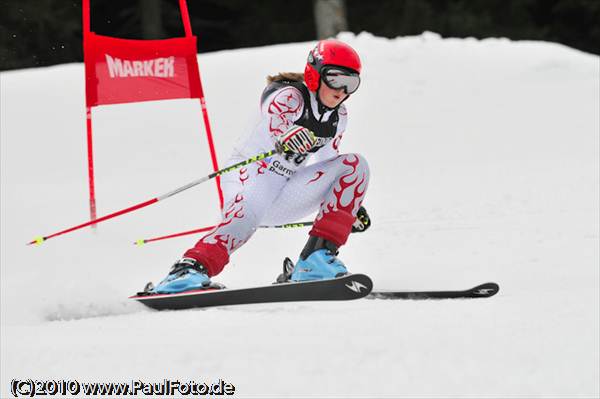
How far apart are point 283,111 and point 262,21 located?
1492cm

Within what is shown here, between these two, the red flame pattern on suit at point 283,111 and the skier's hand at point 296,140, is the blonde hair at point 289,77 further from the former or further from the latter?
the skier's hand at point 296,140

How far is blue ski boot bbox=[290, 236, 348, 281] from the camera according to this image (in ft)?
13.1

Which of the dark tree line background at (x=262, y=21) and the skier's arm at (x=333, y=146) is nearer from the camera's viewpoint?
the skier's arm at (x=333, y=146)

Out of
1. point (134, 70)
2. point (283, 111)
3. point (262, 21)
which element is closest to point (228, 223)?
point (283, 111)

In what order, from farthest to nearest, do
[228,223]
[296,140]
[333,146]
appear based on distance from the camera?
[333,146]
[228,223]
[296,140]

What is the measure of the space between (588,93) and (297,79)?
6763mm

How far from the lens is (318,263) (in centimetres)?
404

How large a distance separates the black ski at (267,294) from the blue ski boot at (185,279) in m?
0.03

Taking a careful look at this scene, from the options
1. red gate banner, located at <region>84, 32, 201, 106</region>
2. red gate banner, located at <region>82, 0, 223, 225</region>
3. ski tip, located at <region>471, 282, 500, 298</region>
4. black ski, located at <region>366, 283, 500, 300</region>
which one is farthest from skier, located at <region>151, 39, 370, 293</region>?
red gate banner, located at <region>84, 32, 201, 106</region>

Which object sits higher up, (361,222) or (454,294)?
(361,222)

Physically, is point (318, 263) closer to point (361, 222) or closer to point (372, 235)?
point (361, 222)

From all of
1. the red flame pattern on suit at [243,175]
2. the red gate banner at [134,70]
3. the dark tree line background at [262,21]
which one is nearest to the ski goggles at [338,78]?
the red flame pattern on suit at [243,175]

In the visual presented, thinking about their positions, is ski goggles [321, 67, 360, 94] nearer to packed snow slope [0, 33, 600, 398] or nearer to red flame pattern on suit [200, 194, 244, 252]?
red flame pattern on suit [200, 194, 244, 252]

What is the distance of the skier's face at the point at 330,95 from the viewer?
4094mm
